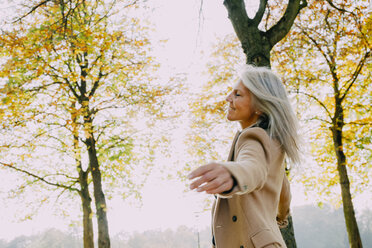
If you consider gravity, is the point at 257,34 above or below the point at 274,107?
above

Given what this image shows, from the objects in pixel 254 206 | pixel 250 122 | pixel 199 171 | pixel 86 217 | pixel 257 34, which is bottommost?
pixel 254 206

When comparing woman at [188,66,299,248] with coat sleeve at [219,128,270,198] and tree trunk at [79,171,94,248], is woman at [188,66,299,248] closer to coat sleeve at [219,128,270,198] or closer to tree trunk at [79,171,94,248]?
coat sleeve at [219,128,270,198]

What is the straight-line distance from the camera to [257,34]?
17.0 feet

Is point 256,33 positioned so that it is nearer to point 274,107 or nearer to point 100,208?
point 274,107

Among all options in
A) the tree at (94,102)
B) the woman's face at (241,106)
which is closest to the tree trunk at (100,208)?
the tree at (94,102)

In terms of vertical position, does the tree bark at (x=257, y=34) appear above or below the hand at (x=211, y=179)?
above

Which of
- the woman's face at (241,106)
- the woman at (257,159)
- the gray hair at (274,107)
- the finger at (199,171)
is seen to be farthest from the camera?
the woman's face at (241,106)

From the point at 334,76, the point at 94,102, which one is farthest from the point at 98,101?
the point at 334,76

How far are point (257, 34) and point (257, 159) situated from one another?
4.02 m

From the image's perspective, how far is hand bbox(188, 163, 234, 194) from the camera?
1232mm

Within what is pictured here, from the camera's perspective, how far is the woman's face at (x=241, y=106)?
207cm

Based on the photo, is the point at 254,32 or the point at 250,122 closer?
the point at 250,122

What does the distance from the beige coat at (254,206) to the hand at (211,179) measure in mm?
261

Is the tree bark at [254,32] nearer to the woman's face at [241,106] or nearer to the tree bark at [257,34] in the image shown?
the tree bark at [257,34]
